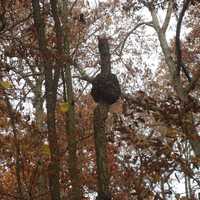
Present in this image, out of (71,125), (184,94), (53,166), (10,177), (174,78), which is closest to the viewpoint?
(53,166)

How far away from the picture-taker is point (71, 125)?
7.86 m

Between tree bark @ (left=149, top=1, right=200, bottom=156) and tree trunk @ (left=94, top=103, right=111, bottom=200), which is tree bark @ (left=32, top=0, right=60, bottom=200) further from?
tree bark @ (left=149, top=1, right=200, bottom=156)

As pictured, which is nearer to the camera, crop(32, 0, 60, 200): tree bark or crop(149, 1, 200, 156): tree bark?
crop(32, 0, 60, 200): tree bark

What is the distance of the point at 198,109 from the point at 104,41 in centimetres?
149

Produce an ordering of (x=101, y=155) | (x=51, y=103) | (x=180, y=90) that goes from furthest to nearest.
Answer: (x=180, y=90) < (x=51, y=103) < (x=101, y=155)

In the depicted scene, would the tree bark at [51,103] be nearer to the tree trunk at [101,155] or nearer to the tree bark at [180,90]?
the tree trunk at [101,155]

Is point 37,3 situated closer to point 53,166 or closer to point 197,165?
point 53,166

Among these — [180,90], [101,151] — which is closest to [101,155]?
[101,151]

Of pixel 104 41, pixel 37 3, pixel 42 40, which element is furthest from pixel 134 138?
pixel 37 3

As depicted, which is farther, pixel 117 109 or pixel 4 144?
pixel 4 144

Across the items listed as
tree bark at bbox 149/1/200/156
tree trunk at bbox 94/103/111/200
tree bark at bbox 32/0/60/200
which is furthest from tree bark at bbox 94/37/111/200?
tree bark at bbox 149/1/200/156

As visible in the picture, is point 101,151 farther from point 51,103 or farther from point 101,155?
point 51,103

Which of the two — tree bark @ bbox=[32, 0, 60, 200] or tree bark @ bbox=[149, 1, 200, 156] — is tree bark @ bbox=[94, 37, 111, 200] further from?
tree bark @ bbox=[149, 1, 200, 156]

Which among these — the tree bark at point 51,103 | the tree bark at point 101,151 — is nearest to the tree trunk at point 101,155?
the tree bark at point 101,151
